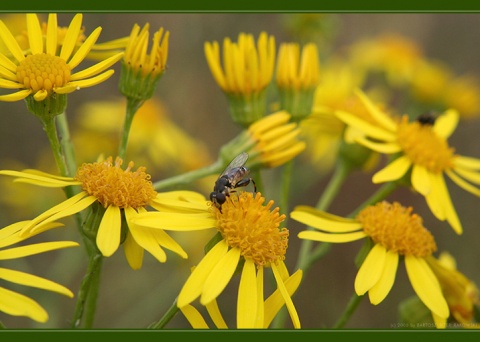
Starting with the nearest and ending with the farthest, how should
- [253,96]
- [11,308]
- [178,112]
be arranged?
[11,308] → [253,96] → [178,112]

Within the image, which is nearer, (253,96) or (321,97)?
(253,96)

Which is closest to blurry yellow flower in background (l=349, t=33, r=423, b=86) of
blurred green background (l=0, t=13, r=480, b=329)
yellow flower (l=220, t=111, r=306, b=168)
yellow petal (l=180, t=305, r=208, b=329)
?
blurred green background (l=0, t=13, r=480, b=329)

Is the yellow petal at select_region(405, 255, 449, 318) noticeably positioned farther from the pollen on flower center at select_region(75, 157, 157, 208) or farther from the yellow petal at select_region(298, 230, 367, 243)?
the pollen on flower center at select_region(75, 157, 157, 208)

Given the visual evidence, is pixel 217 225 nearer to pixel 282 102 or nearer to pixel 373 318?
pixel 282 102

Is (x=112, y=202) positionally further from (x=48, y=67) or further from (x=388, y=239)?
(x=388, y=239)

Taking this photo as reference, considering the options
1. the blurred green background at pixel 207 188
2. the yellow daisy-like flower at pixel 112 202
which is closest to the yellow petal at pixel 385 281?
the yellow daisy-like flower at pixel 112 202

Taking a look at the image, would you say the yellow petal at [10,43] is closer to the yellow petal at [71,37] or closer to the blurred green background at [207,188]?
the yellow petal at [71,37]

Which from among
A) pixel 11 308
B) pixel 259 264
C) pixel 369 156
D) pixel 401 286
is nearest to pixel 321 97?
pixel 369 156
